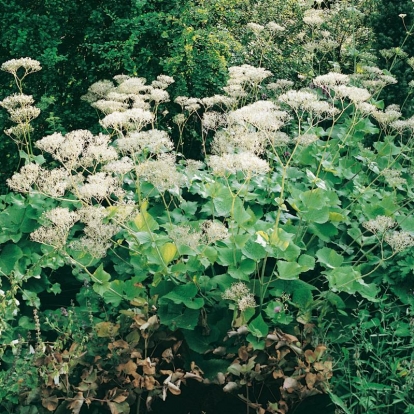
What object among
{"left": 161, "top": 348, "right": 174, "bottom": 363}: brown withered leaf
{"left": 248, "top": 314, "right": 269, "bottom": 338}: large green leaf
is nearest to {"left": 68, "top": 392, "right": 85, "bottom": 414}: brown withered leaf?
{"left": 161, "top": 348, "right": 174, "bottom": 363}: brown withered leaf

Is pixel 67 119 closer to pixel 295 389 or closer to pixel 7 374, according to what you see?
pixel 7 374

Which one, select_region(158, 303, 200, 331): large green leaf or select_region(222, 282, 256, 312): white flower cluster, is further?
select_region(158, 303, 200, 331): large green leaf

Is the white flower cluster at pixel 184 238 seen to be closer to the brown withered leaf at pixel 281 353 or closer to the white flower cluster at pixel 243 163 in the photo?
the white flower cluster at pixel 243 163

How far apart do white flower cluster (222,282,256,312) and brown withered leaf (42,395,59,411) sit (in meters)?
0.85

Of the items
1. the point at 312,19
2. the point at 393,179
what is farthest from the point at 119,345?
the point at 312,19

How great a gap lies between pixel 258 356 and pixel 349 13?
4734mm

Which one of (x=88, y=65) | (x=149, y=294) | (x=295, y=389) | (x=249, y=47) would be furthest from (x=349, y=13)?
(x=295, y=389)

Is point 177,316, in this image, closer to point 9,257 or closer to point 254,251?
point 254,251

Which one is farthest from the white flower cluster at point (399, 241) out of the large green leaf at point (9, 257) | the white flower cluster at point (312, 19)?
the white flower cluster at point (312, 19)

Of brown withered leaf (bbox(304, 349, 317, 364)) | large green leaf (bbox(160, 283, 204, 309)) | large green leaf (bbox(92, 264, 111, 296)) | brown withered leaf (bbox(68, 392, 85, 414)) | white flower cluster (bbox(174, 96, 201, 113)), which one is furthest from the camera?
white flower cluster (bbox(174, 96, 201, 113))

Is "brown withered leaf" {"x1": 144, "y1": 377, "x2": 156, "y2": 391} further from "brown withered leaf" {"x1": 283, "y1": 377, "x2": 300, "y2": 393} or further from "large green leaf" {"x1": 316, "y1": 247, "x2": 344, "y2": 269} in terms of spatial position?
"large green leaf" {"x1": 316, "y1": 247, "x2": 344, "y2": 269}

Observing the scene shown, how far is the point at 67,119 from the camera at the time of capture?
4.97m

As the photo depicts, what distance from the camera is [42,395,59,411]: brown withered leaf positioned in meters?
2.59

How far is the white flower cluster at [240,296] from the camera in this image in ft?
8.74
